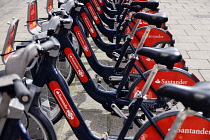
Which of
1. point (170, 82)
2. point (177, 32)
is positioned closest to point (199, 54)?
point (177, 32)

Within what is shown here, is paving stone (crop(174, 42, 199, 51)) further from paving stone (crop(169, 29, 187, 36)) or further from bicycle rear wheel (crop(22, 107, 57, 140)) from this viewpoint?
bicycle rear wheel (crop(22, 107, 57, 140))

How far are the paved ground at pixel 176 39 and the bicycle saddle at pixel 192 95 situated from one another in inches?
84.1

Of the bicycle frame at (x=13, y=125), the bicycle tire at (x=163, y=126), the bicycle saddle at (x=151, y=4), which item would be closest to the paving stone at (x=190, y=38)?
the bicycle saddle at (x=151, y=4)

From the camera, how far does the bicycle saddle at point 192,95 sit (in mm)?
1623

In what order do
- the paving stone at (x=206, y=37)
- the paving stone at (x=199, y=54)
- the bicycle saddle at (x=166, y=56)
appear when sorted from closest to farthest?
the bicycle saddle at (x=166, y=56) < the paving stone at (x=199, y=54) < the paving stone at (x=206, y=37)

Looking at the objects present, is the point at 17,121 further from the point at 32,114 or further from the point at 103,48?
the point at 103,48

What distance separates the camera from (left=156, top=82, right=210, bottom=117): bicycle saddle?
1623 millimetres

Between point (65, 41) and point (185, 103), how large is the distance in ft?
6.88

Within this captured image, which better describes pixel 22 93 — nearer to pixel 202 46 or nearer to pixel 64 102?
pixel 64 102

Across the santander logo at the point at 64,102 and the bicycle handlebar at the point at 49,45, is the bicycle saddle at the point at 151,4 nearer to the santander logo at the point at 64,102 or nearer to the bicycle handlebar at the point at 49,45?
the santander logo at the point at 64,102

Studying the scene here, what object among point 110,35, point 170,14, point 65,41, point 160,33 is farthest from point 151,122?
point 170,14

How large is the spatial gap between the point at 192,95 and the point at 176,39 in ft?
18.1

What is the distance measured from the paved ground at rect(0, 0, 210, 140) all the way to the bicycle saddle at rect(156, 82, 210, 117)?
2135 millimetres

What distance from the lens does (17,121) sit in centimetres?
204
